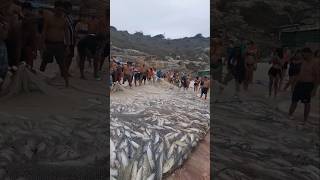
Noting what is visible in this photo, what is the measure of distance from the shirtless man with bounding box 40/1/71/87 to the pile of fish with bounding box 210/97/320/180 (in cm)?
180

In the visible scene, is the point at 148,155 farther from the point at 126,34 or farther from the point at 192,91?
the point at 126,34

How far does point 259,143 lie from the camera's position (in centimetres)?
539

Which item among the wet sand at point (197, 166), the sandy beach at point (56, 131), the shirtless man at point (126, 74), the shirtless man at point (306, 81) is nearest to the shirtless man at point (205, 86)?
the wet sand at point (197, 166)

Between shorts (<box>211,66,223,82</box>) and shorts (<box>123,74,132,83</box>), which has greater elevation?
shorts (<box>211,66,223,82</box>)

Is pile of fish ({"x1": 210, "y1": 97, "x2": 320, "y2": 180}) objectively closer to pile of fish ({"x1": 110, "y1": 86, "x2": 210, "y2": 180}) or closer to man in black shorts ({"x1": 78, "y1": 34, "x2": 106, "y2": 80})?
pile of fish ({"x1": 110, "y1": 86, "x2": 210, "y2": 180})

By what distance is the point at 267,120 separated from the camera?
5422mm

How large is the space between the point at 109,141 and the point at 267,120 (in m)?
1.76

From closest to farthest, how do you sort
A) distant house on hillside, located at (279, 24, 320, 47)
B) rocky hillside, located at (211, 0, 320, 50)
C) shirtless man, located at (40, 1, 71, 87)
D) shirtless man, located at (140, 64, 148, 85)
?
distant house on hillside, located at (279, 24, 320, 47), rocky hillside, located at (211, 0, 320, 50), shirtless man, located at (40, 1, 71, 87), shirtless man, located at (140, 64, 148, 85)

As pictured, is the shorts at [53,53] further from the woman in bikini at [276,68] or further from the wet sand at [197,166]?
the woman in bikini at [276,68]

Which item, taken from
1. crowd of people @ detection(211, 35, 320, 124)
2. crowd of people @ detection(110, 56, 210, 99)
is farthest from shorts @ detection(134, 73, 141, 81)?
crowd of people @ detection(211, 35, 320, 124)

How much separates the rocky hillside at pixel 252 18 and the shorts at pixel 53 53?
5.63 ft

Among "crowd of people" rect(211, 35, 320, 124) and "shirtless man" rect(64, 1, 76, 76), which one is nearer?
"crowd of people" rect(211, 35, 320, 124)

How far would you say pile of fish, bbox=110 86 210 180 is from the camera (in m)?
5.40

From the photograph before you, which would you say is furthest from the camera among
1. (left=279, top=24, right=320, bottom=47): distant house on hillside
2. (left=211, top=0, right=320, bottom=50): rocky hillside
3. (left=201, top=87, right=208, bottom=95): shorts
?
(left=201, top=87, right=208, bottom=95): shorts
